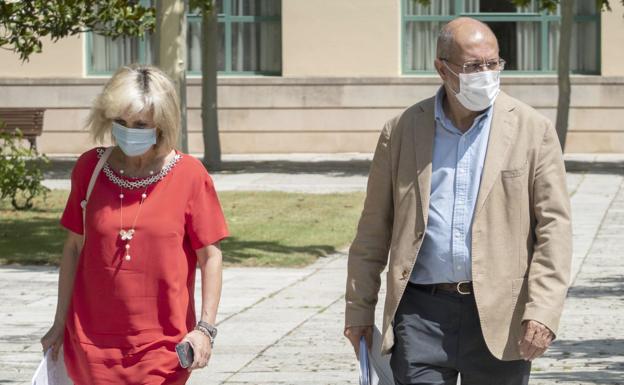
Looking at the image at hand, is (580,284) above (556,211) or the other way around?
the other way around

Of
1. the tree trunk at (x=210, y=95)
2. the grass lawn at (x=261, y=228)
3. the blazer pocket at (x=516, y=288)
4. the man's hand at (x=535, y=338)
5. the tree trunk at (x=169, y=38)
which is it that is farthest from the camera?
the tree trunk at (x=210, y=95)

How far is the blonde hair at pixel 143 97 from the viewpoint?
490 cm

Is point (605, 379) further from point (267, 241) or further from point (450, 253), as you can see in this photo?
point (267, 241)

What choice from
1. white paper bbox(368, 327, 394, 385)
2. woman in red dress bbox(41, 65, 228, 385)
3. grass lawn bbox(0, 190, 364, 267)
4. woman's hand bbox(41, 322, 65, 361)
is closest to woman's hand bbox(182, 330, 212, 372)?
woman in red dress bbox(41, 65, 228, 385)

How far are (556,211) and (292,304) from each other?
6643mm

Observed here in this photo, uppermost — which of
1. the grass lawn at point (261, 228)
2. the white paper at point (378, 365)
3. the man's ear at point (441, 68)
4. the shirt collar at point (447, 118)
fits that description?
the man's ear at point (441, 68)

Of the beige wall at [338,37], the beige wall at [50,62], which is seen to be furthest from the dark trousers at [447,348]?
the beige wall at [50,62]

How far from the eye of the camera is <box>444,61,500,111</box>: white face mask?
4801mm

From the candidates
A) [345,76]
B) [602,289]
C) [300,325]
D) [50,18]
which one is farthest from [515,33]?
[300,325]

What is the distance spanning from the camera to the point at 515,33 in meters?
29.6

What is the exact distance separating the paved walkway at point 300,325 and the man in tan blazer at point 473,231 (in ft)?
10.9

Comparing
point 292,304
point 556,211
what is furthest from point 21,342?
point 556,211

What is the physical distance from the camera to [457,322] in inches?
192

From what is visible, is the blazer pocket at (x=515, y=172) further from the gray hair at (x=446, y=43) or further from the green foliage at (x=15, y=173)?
the green foliage at (x=15, y=173)
